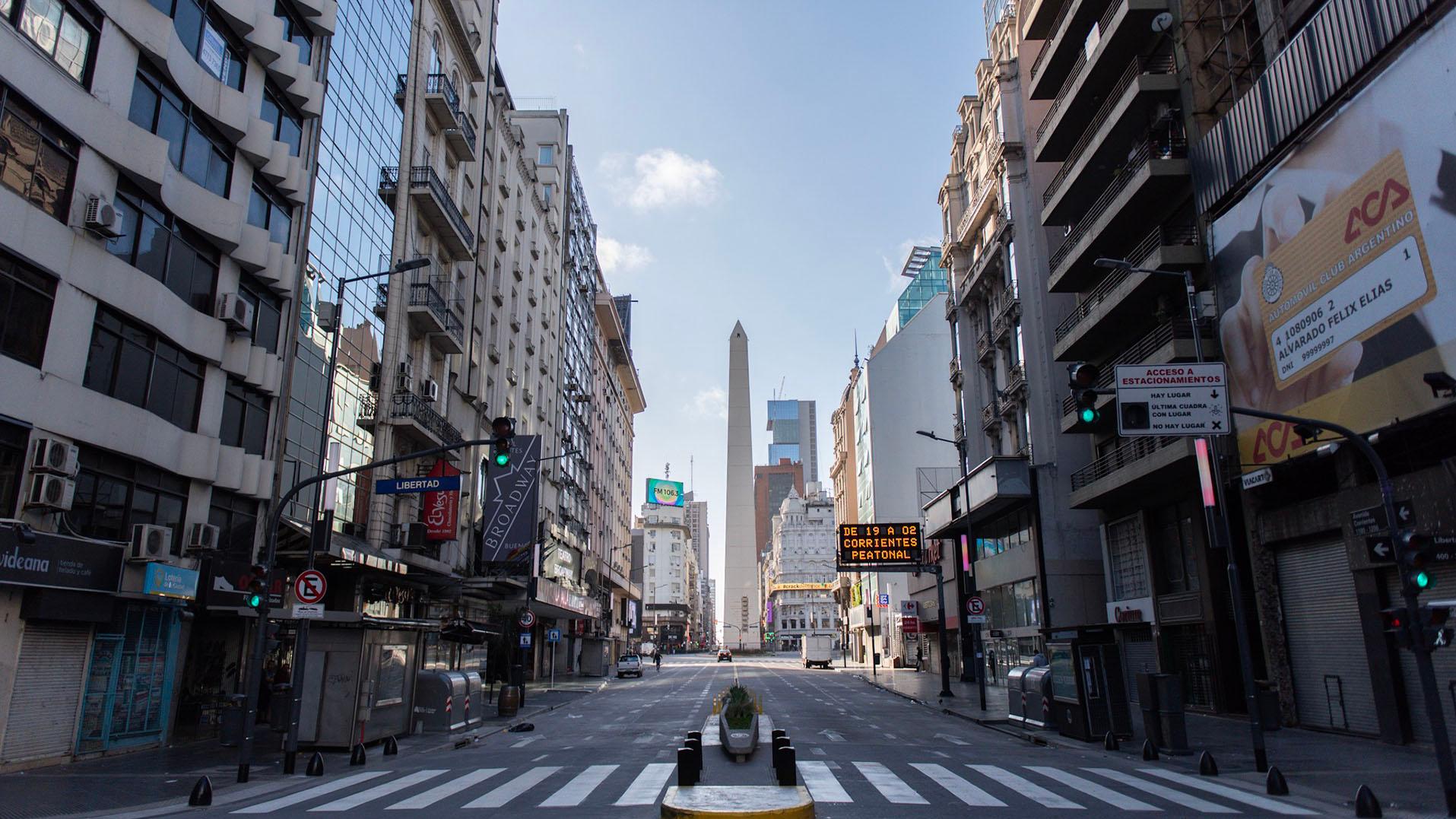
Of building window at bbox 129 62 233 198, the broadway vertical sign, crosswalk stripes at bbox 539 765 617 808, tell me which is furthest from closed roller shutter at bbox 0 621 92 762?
the broadway vertical sign

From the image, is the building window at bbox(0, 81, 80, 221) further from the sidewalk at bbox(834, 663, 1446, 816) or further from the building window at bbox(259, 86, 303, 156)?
the sidewalk at bbox(834, 663, 1446, 816)

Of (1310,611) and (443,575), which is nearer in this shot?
(1310,611)

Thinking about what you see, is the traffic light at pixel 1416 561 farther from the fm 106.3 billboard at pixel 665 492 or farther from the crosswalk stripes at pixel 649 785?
the fm 106.3 billboard at pixel 665 492

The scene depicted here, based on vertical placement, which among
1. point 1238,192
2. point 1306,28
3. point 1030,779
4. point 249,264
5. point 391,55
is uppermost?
point 391,55

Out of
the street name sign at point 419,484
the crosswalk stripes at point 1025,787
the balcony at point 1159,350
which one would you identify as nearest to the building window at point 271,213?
the street name sign at point 419,484

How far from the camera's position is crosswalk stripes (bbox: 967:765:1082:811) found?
42.4ft

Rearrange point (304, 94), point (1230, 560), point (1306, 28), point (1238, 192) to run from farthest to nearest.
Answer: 1. point (304, 94)
2. point (1238, 192)
3. point (1306, 28)
4. point (1230, 560)

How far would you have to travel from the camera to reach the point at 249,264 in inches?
971

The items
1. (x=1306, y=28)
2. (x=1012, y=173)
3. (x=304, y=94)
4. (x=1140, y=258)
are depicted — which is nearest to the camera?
(x=1306, y=28)

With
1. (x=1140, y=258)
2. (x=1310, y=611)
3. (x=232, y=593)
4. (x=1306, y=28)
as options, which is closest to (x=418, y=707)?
(x=232, y=593)

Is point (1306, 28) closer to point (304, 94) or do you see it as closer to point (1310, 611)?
point (1310, 611)

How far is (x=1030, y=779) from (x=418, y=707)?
654 inches

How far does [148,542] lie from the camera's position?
64.7ft

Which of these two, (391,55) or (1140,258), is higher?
(391,55)
